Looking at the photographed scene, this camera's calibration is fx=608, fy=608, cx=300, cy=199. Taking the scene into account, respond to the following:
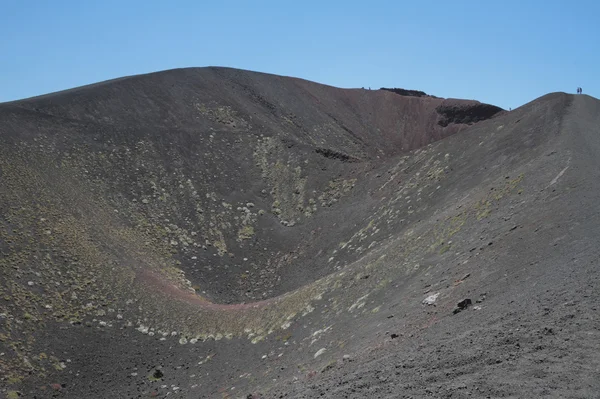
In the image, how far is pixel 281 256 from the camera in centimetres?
3538

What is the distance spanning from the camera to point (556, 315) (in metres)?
11.4

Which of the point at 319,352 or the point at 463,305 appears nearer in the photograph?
the point at 463,305

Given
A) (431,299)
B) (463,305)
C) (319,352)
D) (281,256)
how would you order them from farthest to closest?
(281,256) < (319,352) < (431,299) < (463,305)

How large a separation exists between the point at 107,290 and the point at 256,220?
14.6m

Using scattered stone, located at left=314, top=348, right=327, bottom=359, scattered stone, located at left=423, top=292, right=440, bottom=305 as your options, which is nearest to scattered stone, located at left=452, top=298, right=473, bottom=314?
scattered stone, located at left=423, top=292, right=440, bottom=305

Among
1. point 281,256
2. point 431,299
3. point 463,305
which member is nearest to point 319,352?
point 431,299

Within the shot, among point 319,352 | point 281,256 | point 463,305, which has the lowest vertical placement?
point 319,352

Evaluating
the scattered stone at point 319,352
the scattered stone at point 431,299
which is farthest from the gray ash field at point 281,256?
the scattered stone at point 319,352

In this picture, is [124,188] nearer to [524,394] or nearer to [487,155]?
[487,155]

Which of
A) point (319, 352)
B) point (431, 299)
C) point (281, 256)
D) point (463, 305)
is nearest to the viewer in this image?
point (463, 305)

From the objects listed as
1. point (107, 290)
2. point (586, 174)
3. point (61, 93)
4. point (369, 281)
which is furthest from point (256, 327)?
point (61, 93)

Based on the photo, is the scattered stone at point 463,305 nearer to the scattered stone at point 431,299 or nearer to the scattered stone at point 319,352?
the scattered stone at point 431,299

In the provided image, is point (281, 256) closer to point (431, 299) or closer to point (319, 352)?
point (319, 352)

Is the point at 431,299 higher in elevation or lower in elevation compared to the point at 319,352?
higher
